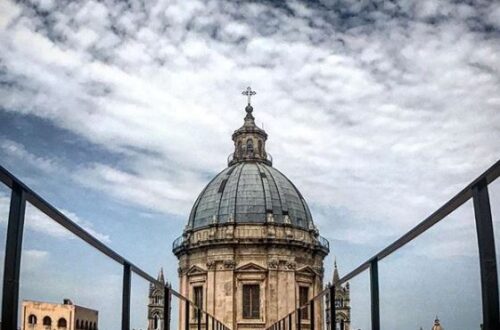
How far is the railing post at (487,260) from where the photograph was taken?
3020 mm

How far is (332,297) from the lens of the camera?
316 inches

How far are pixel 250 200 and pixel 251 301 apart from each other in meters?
6.21

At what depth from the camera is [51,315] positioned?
12.2ft

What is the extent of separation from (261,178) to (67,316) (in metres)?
39.7

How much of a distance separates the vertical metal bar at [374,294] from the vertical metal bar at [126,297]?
6.82 feet

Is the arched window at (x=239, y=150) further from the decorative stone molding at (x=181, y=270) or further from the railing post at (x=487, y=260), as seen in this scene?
the railing post at (x=487, y=260)

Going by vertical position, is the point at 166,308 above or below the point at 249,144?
below

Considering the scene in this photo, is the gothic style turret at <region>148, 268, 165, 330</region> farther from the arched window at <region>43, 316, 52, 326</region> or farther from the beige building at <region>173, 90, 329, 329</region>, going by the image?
the beige building at <region>173, 90, 329, 329</region>

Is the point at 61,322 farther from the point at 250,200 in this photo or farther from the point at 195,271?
the point at 250,200

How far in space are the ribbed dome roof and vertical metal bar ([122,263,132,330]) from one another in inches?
1409

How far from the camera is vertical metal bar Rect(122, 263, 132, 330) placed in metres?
5.77

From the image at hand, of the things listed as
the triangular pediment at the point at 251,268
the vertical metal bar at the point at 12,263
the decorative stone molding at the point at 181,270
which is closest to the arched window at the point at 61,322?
the vertical metal bar at the point at 12,263

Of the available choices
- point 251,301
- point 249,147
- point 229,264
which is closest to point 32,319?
point 229,264

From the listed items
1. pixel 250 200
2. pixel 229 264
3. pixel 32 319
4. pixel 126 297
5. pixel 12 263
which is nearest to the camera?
pixel 12 263
